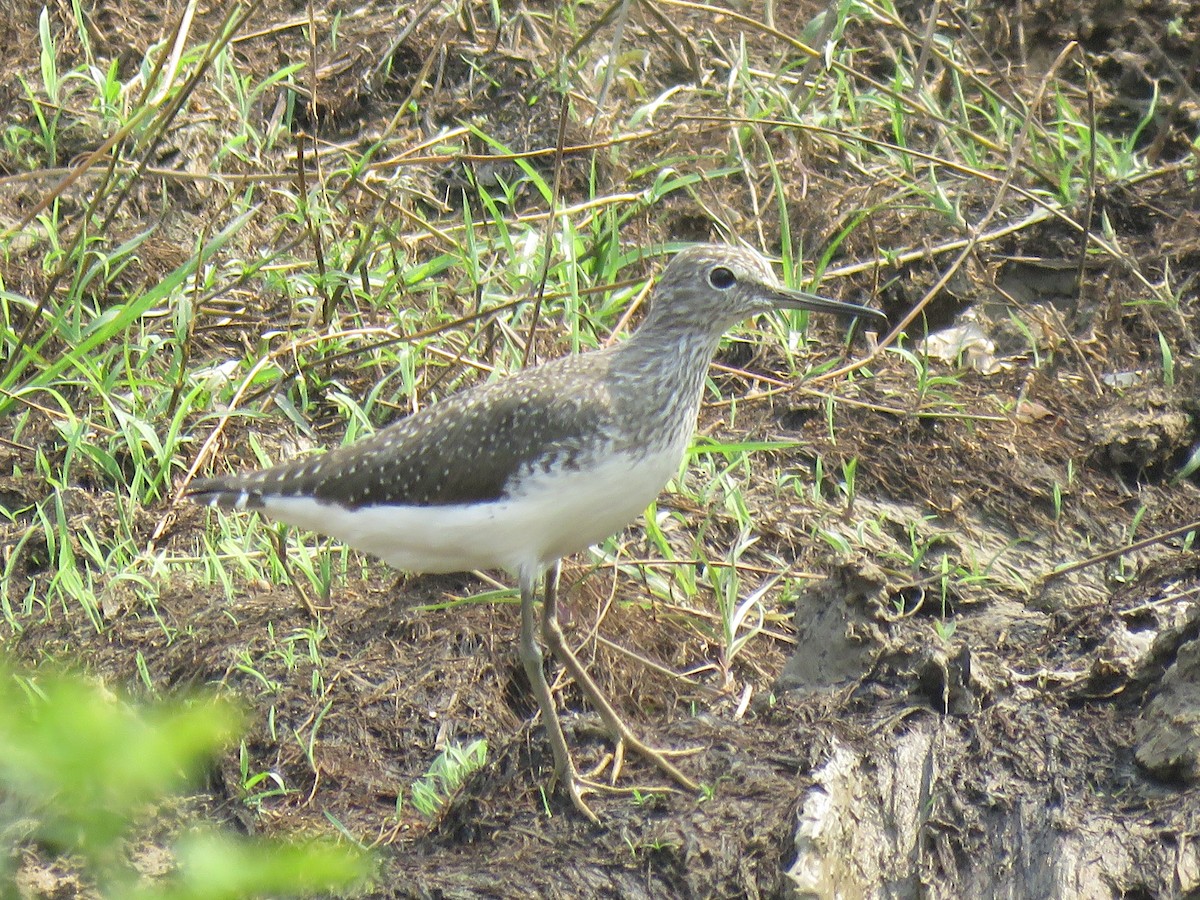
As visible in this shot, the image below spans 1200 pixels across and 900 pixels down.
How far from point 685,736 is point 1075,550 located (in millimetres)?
2558

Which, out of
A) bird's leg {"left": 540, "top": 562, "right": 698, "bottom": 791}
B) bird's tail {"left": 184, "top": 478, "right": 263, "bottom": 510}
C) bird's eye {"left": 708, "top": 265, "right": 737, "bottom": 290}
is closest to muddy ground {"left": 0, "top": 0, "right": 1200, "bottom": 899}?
bird's leg {"left": 540, "top": 562, "right": 698, "bottom": 791}

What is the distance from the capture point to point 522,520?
536 cm

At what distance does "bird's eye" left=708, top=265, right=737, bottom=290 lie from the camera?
580 cm

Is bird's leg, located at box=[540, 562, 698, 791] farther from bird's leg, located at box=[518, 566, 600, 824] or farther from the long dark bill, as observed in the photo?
the long dark bill

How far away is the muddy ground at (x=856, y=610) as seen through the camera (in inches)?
178

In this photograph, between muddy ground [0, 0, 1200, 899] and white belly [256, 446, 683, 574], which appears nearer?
muddy ground [0, 0, 1200, 899]

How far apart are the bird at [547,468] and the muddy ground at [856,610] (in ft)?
1.47

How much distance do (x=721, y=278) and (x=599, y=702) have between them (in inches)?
67.6

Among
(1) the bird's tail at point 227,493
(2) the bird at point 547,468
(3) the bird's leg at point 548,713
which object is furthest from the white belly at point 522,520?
(1) the bird's tail at point 227,493

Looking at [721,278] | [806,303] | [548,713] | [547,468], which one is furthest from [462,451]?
[806,303]

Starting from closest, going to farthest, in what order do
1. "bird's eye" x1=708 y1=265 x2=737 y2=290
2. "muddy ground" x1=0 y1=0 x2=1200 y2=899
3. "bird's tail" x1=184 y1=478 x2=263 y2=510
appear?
"muddy ground" x1=0 y1=0 x2=1200 y2=899
"bird's eye" x1=708 y1=265 x2=737 y2=290
"bird's tail" x1=184 y1=478 x2=263 y2=510

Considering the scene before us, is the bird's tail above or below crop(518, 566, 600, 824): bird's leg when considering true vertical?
above

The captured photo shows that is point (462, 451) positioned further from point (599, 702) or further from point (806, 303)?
point (806, 303)

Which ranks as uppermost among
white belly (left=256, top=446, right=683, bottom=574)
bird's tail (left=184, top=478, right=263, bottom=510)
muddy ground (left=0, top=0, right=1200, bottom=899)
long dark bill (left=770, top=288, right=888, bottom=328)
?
long dark bill (left=770, top=288, right=888, bottom=328)
